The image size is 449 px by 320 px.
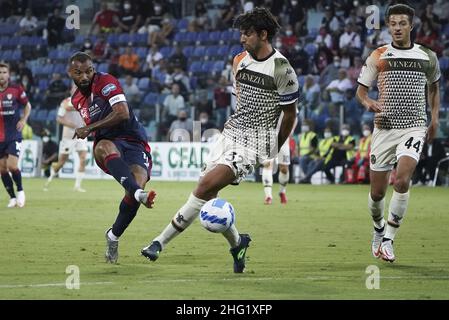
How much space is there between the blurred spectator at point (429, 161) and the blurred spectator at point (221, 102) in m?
5.99

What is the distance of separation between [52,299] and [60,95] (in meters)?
26.6

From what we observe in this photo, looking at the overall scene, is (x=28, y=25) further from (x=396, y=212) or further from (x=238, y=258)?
(x=238, y=258)

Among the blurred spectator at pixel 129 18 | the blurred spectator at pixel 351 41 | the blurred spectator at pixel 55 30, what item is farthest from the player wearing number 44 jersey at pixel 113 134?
the blurred spectator at pixel 55 30

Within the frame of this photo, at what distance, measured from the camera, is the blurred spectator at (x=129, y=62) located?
3478 centimetres

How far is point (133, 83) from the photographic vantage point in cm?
3353

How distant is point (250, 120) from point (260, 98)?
24cm

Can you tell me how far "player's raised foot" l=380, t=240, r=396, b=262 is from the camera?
10579 millimetres

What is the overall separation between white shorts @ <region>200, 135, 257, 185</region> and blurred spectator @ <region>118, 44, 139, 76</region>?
25258 mm

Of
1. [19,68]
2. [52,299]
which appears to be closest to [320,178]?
[19,68]

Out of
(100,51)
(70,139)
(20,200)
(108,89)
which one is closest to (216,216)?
(108,89)

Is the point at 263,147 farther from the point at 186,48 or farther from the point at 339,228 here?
the point at 186,48

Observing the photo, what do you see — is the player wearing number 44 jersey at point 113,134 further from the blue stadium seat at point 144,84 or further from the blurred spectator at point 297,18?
the blue stadium seat at point 144,84
